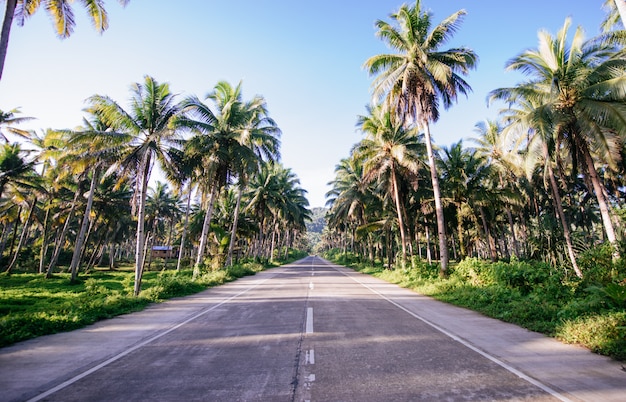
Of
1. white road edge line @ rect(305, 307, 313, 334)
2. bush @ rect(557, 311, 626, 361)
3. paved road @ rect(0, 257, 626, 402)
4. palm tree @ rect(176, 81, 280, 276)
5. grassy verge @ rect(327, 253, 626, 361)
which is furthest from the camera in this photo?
palm tree @ rect(176, 81, 280, 276)

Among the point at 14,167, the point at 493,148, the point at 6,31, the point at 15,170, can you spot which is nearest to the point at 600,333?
the point at 6,31

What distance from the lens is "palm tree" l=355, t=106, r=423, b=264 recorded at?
A: 68.2ft

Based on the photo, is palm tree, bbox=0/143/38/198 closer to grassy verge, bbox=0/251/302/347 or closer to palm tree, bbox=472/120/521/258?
grassy verge, bbox=0/251/302/347

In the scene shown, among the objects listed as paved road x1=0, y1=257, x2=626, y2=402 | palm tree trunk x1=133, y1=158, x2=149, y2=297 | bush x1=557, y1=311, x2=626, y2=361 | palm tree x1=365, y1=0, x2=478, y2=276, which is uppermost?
palm tree x1=365, y1=0, x2=478, y2=276

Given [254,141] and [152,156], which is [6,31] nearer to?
[152,156]

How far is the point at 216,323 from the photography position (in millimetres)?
7672

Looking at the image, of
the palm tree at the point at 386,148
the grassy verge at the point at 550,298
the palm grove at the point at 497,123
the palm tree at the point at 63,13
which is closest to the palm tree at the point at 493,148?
the palm grove at the point at 497,123

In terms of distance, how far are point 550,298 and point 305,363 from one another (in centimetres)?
829

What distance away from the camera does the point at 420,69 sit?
15.9 m

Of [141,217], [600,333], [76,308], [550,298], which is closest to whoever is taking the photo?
[600,333]

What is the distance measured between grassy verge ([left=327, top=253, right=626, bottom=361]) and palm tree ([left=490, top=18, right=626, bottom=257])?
3.80 meters

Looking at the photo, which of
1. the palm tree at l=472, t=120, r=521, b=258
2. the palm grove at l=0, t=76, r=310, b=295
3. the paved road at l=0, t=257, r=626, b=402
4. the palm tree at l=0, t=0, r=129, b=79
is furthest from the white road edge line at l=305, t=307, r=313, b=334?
the palm tree at l=472, t=120, r=521, b=258

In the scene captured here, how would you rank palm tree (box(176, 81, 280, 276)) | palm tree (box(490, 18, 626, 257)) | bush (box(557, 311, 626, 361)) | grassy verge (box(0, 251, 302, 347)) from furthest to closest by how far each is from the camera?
1. palm tree (box(176, 81, 280, 276))
2. palm tree (box(490, 18, 626, 257))
3. grassy verge (box(0, 251, 302, 347))
4. bush (box(557, 311, 626, 361))

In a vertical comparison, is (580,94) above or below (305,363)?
above
